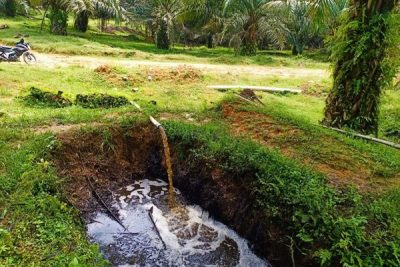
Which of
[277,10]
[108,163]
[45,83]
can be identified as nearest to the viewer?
[108,163]

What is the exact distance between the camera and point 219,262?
6.02 m

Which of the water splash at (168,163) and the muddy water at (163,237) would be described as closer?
the muddy water at (163,237)

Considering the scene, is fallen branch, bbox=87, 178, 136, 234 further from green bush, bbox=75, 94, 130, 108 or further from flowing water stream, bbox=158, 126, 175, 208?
green bush, bbox=75, 94, 130, 108

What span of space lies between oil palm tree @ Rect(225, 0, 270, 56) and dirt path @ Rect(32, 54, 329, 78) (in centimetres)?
309

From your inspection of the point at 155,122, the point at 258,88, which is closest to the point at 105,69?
the point at 258,88

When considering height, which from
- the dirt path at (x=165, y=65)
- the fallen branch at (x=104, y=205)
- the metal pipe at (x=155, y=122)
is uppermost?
the dirt path at (x=165, y=65)

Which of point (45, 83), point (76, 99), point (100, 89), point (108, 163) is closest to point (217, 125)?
point (108, 163)

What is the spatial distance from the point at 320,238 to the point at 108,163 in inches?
173

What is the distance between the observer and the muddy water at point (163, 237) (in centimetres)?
595

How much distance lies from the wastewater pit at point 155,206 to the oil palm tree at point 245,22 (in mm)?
11251

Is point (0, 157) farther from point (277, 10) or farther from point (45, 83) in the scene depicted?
point (277, 10)

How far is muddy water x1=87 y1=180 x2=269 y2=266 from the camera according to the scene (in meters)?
5.95

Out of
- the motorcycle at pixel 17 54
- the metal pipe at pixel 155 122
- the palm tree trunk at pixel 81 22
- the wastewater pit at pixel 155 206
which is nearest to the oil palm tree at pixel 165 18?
the palm tree trunk at pixel 81 22

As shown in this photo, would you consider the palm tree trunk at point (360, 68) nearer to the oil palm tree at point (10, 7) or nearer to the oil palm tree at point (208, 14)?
the oil palm tree at point (208, 14)
